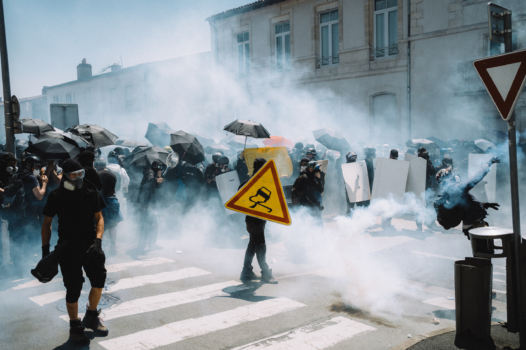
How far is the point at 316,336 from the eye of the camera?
4113mm

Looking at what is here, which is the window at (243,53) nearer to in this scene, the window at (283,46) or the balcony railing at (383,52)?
the window at (283,46)

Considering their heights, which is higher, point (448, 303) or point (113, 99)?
point (113, 99)

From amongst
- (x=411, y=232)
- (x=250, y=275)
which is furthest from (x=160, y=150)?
(x=411, y=232)

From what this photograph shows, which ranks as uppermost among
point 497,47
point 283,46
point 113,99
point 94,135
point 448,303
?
point 283,46

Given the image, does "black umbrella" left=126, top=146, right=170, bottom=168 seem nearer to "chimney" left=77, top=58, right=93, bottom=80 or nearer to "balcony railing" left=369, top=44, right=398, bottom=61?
"balcony railing" left=369, top=44, right=398, bottom=61

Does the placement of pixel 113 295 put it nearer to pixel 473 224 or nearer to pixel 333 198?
pixel 473 224

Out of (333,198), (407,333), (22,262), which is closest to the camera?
(407,333)

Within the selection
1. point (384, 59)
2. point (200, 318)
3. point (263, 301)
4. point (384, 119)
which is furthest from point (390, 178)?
point (384, 59)

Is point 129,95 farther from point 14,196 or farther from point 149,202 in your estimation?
point 14,196

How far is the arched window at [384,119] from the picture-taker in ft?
59.5

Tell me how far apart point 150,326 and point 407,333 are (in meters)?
2.47

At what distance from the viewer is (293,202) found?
7781mm

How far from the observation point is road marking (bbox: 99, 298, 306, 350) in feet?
13.1

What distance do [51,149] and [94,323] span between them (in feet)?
12.3
